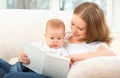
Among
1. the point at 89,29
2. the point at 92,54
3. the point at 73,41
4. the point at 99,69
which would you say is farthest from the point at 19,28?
the point at 99,69

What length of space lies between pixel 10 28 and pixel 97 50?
769mm

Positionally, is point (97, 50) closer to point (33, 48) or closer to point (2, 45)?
point (33, 48)

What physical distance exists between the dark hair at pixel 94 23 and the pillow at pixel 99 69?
41cm

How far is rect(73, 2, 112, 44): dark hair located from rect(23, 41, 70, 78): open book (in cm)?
37

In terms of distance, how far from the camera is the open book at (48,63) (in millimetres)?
1338

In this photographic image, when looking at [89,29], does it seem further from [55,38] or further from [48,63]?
[48,63]

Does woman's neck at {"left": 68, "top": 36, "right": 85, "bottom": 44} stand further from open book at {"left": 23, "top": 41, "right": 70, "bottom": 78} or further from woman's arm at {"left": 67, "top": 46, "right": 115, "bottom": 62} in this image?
open book at {"left": 23, "top": 41, "right": 70, "bottom": 78}

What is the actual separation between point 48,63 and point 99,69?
27cm

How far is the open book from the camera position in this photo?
1338mm

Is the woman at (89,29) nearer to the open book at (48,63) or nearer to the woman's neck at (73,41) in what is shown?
the woman's neck at (73,41)

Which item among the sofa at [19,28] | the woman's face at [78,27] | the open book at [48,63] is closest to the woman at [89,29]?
the woman's face at [78,27]

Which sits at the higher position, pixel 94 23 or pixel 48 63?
pixel 94 23

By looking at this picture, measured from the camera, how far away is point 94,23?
1.66 m

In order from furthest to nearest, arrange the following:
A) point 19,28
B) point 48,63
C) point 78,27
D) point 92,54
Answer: point 19,28 → point 78,27 → point 92,54 → point 48,63
